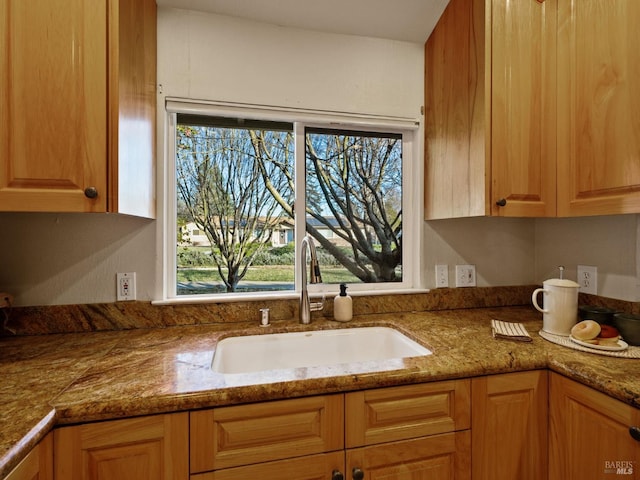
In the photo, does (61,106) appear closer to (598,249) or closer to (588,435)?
(588,435)

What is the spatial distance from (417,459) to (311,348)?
21.6 inches

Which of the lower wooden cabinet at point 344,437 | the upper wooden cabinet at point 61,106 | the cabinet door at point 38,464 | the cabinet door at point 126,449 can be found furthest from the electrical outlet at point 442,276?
the cabinet door at point 38,464

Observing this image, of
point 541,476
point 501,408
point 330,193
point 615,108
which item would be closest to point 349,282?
point 330,193

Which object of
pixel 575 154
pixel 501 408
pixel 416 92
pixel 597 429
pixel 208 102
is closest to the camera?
pixel 597 429

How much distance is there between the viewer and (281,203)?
1.59 m

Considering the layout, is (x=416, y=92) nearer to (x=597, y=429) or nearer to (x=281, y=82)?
(x=281, y=82)

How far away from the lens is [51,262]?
1281 millimetres

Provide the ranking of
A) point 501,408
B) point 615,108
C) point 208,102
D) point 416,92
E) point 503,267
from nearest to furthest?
point 501,408, point 615,108, point 208,102, point 416,92, point 503,267

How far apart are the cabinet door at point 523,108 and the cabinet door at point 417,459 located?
84cm

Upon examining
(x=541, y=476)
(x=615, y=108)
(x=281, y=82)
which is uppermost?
(x=281, y=82)

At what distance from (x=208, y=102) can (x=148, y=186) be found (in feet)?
1.48

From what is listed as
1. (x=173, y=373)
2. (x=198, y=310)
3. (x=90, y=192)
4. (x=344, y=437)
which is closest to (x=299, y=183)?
(x=198, y=310)

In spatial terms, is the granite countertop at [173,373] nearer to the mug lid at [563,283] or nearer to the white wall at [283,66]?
the mug lid at [563,283]

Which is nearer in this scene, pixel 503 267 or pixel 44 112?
pixel 44 112
